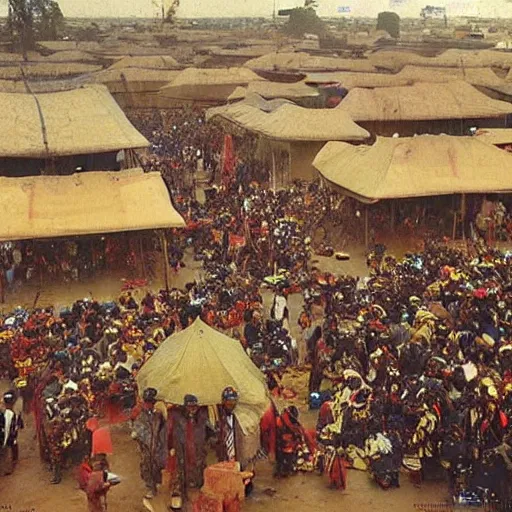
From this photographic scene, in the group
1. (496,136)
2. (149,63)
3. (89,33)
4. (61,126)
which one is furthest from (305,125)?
Result: (89,33)

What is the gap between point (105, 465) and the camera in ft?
25.7

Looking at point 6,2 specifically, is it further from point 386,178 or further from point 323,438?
point 323,438

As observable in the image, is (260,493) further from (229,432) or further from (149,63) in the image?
(149,63)

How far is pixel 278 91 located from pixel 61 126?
46.7 feet

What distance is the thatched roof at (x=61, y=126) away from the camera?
18812mm

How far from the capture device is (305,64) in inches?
1790

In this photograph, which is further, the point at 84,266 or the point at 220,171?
the point at 220,171

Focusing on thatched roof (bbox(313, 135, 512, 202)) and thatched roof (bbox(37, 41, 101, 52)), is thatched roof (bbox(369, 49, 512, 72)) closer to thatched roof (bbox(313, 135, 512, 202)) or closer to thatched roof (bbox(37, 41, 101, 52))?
thatched roof (bbox(37, 41, 101, 52))

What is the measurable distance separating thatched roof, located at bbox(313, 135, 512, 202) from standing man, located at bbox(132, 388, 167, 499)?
957 centimetres

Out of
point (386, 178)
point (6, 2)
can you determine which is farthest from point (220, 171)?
point (6, 2)

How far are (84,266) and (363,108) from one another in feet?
44.8

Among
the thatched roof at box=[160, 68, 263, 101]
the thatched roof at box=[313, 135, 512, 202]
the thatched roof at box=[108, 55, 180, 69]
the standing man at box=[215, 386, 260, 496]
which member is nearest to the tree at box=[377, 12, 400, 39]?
the thatched roof at box=[108, 55, 180, 69]

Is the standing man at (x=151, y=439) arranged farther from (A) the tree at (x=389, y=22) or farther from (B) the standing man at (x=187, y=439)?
(A) the tree at (x=389, y=22)

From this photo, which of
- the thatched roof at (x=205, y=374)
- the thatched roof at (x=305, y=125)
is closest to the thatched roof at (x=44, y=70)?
the thatched roof at (x=305, y=125)
